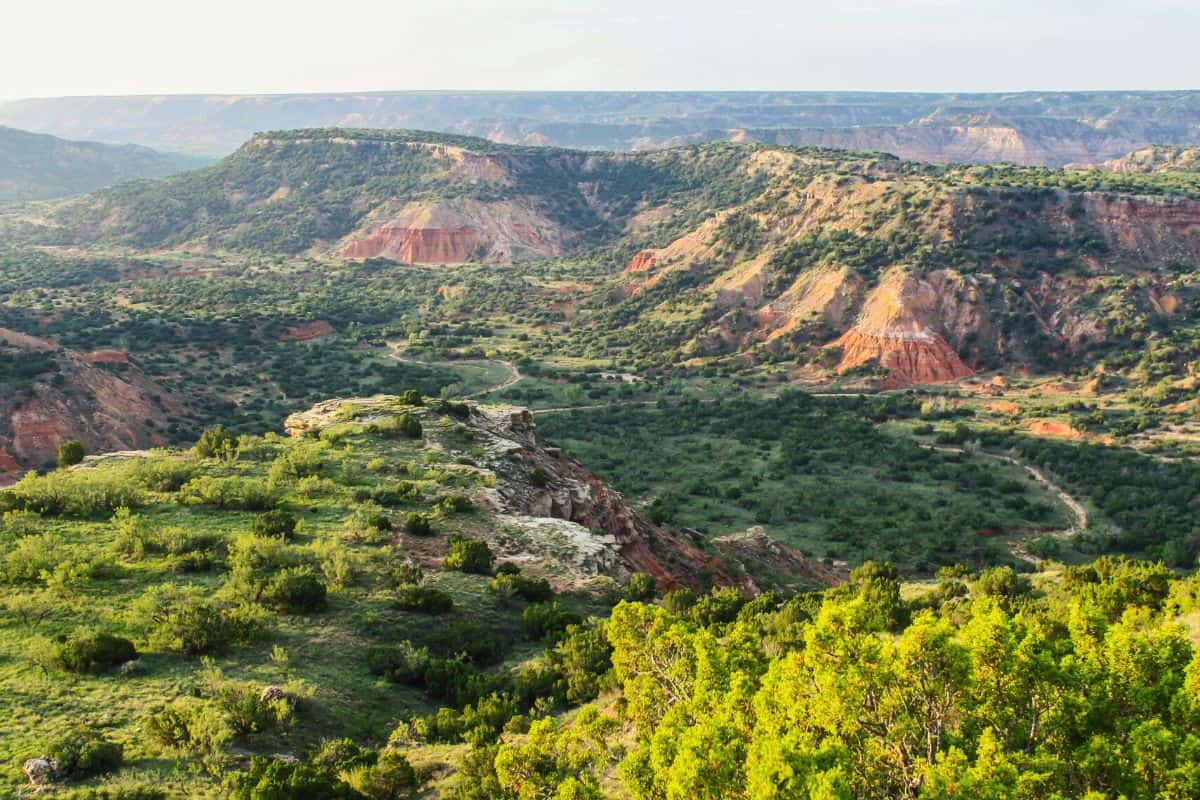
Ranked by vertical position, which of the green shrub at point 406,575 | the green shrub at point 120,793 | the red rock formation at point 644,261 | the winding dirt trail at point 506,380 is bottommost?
the winding dirt trail at point 506,380

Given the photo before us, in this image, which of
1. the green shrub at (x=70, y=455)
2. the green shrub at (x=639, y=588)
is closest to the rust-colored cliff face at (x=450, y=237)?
the green shrub at (x=70, y=455)

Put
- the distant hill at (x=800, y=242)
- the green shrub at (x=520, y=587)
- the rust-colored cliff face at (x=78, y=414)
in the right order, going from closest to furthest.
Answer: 1. the green shrub at (x=520, y=587)
2. the rust-colored cliff face at (x=78, y=414)
3. the distant hill at (x=800, y=242)

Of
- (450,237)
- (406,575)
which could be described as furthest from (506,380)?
(450,237)

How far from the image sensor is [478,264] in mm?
153000

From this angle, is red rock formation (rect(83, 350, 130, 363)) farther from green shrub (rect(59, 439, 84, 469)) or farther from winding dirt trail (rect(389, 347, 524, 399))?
green shrub (rect(59, 439, 84, 469))

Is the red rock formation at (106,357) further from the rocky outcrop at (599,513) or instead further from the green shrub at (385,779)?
the green shrub at (385,779)

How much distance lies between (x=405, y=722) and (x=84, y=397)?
53.5 metres

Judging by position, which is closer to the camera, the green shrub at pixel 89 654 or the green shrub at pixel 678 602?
the green shrub at pixel 89 654

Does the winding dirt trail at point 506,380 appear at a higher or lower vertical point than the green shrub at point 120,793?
lower

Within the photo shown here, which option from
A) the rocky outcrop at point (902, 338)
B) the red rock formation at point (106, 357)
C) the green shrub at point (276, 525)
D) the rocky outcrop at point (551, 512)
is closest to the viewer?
the green shrub at point (276, 525)

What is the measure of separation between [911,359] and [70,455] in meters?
74.8

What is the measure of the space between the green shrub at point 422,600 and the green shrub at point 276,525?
16.9 feet

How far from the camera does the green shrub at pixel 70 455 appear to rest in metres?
34.1

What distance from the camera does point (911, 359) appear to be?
276ft
